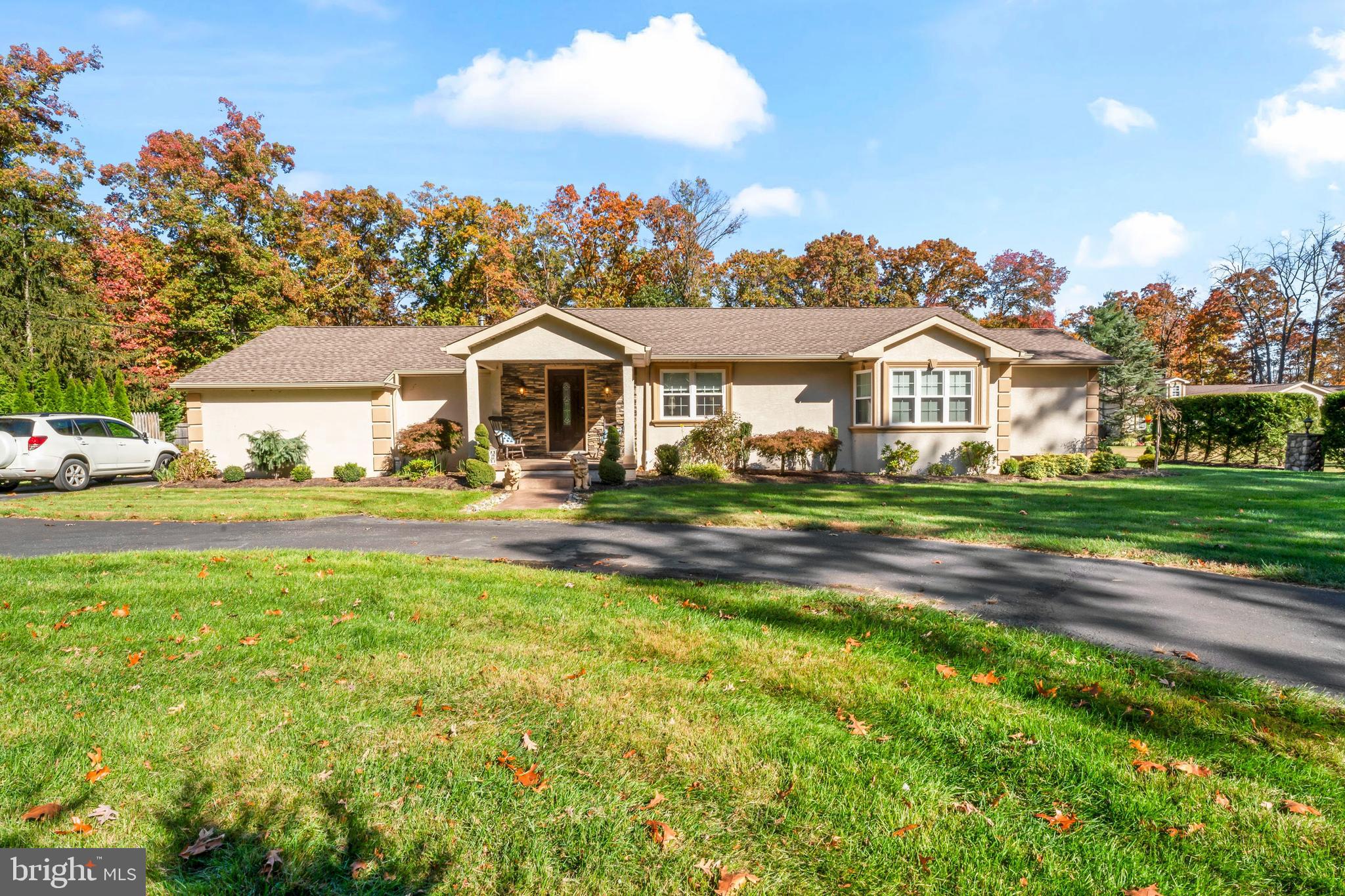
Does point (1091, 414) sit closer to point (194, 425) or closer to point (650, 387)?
point (650, 387)

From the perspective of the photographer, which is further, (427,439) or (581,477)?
(427,439)

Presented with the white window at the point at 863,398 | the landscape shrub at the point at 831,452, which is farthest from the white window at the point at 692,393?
the white window at the point at 863,398

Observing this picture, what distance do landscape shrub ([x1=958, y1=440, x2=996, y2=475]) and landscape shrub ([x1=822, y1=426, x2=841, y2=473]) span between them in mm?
3225

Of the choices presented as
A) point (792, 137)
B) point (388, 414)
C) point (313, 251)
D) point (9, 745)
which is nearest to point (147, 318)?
point (313, 251)

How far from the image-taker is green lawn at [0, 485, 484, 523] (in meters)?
10.3

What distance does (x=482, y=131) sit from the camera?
57.2 feet

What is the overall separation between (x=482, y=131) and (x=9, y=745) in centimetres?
1812

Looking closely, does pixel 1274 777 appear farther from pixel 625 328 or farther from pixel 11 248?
pixel 11 248

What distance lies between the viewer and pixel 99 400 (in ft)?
70.3

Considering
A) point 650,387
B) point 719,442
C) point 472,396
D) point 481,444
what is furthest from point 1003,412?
point 472,396

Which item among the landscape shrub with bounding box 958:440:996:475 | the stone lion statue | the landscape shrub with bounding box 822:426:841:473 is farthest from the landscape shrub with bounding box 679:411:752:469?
the landscape shrub with bounding box 958:440:996:475

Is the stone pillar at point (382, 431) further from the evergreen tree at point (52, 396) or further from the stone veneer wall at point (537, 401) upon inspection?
the evergreen tree at point (52, 396)

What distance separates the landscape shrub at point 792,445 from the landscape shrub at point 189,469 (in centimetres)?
1417

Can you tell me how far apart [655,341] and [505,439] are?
5219 millimetres
